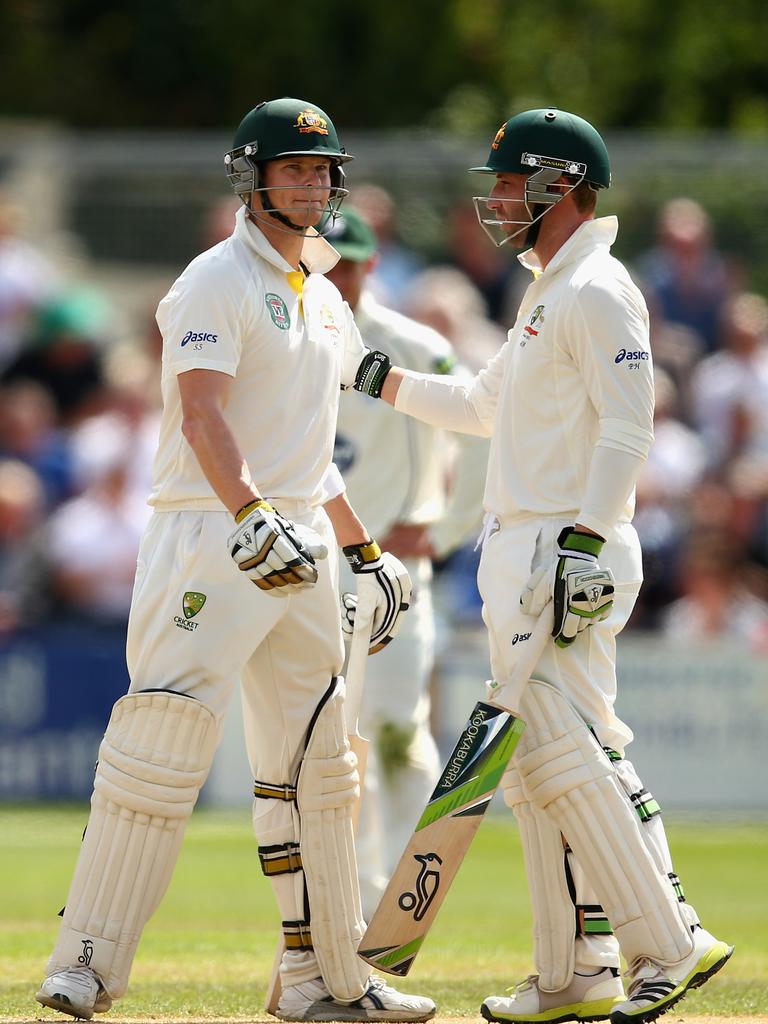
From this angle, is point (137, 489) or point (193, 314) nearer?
point (193, 314)

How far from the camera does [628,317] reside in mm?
5082

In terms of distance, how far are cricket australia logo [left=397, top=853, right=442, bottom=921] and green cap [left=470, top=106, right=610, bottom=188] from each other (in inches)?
73.9

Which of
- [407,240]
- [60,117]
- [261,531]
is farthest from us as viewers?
[60,117]

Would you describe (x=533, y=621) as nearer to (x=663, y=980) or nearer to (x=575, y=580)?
(x=575, y=580)

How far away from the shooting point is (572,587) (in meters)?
4.94

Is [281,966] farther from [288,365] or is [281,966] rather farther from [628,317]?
[628,317]

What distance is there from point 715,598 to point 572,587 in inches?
270

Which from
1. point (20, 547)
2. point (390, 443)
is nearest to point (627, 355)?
point (390, 443)

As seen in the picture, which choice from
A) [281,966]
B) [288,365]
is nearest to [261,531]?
[288,365]

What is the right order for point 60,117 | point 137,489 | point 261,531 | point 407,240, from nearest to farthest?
point 261,531 < point 137,489 < point 407,240 < point 60,117

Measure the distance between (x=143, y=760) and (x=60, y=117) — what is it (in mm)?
16458

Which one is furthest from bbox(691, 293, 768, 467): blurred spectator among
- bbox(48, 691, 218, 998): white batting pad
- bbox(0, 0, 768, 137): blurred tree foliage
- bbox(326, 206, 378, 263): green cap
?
bbox(48, 691, 218, 998): white batting pad

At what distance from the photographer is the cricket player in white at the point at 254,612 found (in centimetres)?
494

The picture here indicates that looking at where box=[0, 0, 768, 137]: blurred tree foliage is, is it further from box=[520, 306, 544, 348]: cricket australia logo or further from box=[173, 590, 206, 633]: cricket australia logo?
box=[173, 590, 206, 633]: cricket australia logo
